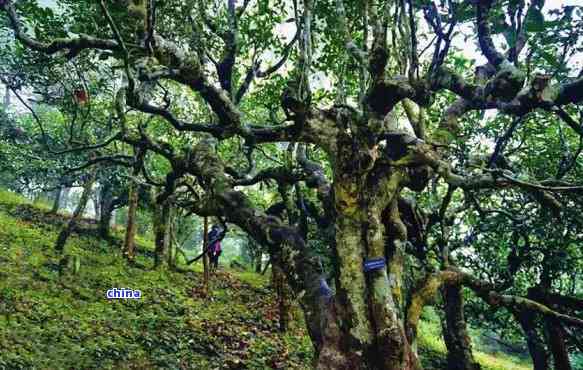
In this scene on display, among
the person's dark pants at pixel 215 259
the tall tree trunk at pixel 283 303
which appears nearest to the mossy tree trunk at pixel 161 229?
the person's dark pants at pixel 215 259

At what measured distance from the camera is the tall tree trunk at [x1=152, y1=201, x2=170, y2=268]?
15742 mm

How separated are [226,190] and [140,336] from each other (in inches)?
214

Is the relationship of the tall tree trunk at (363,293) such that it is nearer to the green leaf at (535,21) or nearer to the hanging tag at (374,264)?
the hanging tag at (374,264)

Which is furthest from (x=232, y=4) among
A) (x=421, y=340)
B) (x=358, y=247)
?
(x=421, y=340)

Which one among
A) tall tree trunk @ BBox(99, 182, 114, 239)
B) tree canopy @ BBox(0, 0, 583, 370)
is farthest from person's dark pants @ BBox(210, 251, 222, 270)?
tree canopy @ BBox(0, 0, 583, 370)

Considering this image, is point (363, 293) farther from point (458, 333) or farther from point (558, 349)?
point (558, 349)

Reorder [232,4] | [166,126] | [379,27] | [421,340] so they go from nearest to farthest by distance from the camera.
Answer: [379,27] → [232,4] → [166,126] → [421,340]

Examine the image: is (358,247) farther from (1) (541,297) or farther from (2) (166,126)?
(2) (166,126)

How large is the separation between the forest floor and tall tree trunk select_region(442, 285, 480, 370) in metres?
3.62

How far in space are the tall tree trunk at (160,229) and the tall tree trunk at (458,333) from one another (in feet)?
A: 35.1

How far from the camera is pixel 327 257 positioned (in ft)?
43.8

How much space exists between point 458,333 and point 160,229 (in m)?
11.0

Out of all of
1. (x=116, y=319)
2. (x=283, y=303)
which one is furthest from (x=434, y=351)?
(x=116, y=319)

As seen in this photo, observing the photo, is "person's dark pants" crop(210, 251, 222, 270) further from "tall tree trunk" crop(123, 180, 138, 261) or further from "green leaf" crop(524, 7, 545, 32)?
"green leaf" crop(524, 7, 545, 32)
